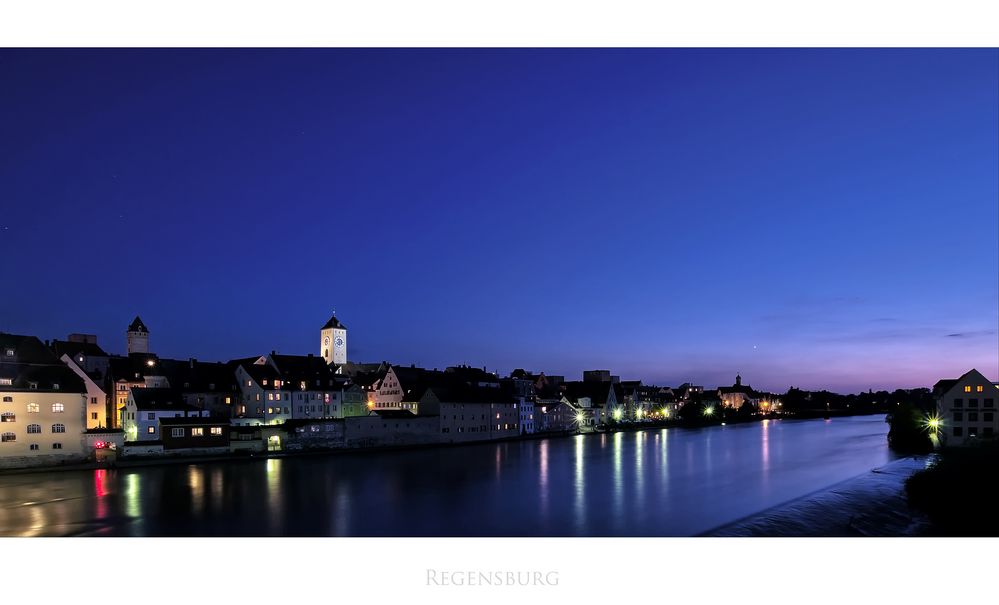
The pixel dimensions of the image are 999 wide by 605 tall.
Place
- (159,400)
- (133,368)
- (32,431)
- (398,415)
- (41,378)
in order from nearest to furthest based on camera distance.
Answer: (32,431) → (41,378) → (159,400) → (133,368) → (398,415)

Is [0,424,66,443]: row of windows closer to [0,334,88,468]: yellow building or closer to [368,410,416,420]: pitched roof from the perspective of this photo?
[0,334,88,468]: yellow building

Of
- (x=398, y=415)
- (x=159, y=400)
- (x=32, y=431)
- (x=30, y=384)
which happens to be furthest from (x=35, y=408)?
(x=398, y=415)

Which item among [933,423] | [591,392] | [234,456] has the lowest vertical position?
[591,392]

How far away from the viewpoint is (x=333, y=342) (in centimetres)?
5338

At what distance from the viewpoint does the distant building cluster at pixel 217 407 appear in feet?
67.5

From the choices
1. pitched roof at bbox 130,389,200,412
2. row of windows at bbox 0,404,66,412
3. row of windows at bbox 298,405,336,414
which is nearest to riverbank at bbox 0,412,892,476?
row of windows at bbox 0,404,66,412

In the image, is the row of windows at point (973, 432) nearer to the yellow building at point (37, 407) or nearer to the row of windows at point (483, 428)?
the row of windows at point (483, 428)

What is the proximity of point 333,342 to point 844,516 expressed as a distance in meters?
44.7

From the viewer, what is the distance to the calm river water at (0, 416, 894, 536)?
43.3 feet

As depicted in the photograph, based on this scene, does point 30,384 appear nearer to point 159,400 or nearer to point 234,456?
point 159,400

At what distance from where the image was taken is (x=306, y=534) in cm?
1264

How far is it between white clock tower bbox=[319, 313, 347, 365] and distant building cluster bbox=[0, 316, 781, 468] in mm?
11325
